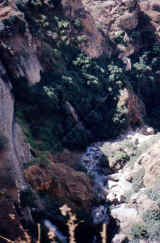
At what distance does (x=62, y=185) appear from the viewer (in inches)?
621

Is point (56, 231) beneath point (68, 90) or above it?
beneath

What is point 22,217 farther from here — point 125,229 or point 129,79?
point 129,79

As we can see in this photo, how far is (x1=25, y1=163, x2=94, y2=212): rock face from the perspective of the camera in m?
14.9

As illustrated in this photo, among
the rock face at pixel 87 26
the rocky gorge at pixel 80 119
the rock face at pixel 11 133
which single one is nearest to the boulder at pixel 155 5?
the rocky gorge at pixel 80 119

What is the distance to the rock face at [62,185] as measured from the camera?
1489cm

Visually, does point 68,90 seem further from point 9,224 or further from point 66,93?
point 9,224

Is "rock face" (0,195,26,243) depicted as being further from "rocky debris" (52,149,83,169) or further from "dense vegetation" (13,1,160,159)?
"rocky debris" (52,149,83,169)

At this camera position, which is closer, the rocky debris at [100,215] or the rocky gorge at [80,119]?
the rocky gorge at [80,119]

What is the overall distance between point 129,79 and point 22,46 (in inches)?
464

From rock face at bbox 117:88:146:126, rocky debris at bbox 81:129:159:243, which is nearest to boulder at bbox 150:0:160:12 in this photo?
Answer: rock face at bbox 117:88:146:126

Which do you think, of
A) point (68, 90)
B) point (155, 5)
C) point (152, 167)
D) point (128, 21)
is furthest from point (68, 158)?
point (155, 5)

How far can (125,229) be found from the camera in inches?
563

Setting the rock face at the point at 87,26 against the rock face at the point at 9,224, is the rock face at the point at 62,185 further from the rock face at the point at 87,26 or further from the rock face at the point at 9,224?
the rock face at the point at 87,26

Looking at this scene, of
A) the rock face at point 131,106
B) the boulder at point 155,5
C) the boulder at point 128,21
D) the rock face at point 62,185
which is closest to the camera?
the rock face at point 62,185
